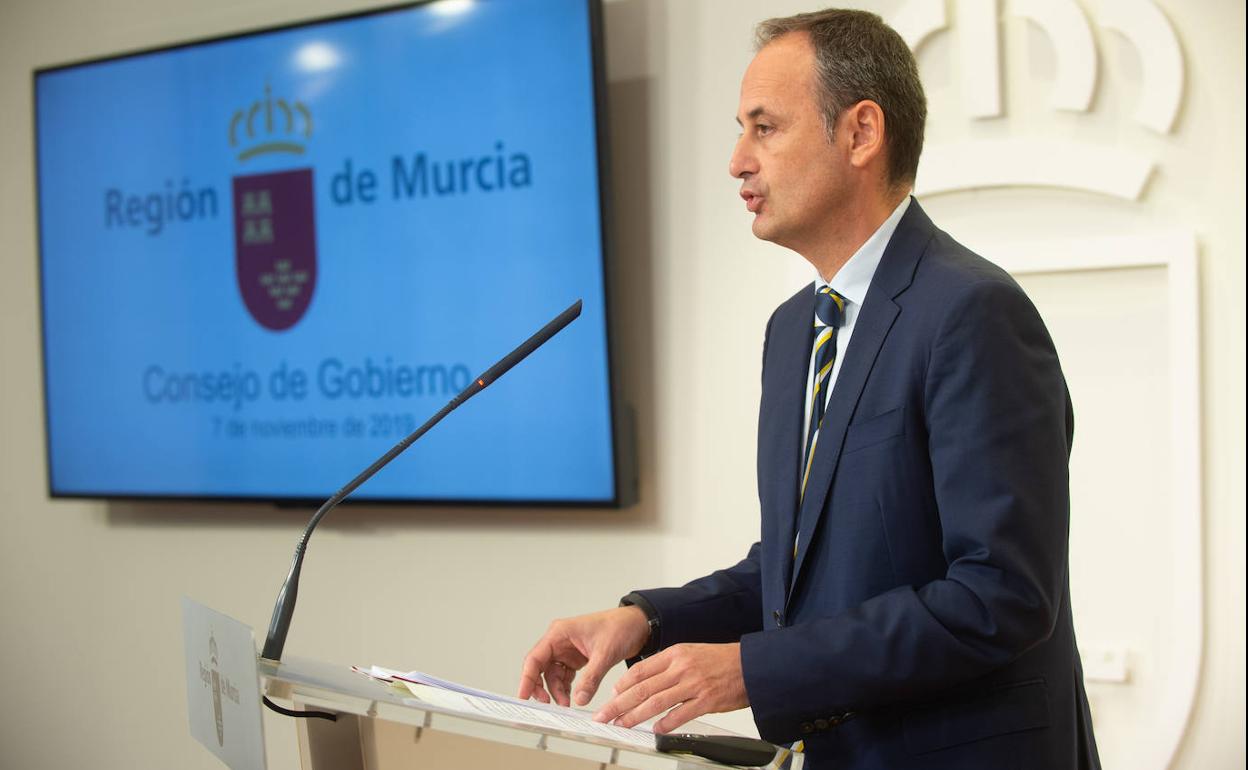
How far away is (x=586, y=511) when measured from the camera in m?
2.98

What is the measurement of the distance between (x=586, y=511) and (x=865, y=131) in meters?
1.63

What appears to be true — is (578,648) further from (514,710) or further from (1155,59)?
(1155,59)

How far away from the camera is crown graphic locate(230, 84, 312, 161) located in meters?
3.19

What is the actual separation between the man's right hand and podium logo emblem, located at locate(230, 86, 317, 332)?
194 centimetres

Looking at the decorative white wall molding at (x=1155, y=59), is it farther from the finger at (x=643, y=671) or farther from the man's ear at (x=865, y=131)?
the finger at (x=643, y=671)


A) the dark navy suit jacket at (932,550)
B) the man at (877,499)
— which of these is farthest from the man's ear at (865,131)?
the dark navy suit jacket at (932,550)

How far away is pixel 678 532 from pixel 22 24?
2.66m

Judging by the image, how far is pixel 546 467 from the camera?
2.88 metres

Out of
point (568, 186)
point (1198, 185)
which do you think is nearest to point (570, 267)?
point (568, 186)

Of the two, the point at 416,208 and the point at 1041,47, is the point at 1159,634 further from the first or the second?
the point at 416,208

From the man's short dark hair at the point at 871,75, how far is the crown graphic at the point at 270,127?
6.38 ft

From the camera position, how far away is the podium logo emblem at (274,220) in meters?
3.20

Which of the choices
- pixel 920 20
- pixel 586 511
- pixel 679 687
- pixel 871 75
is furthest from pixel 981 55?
pixel 679 687

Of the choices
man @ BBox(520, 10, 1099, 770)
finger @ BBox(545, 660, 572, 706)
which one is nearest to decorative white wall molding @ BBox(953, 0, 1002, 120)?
man @ BBox(520, 10, 1099, 770)
